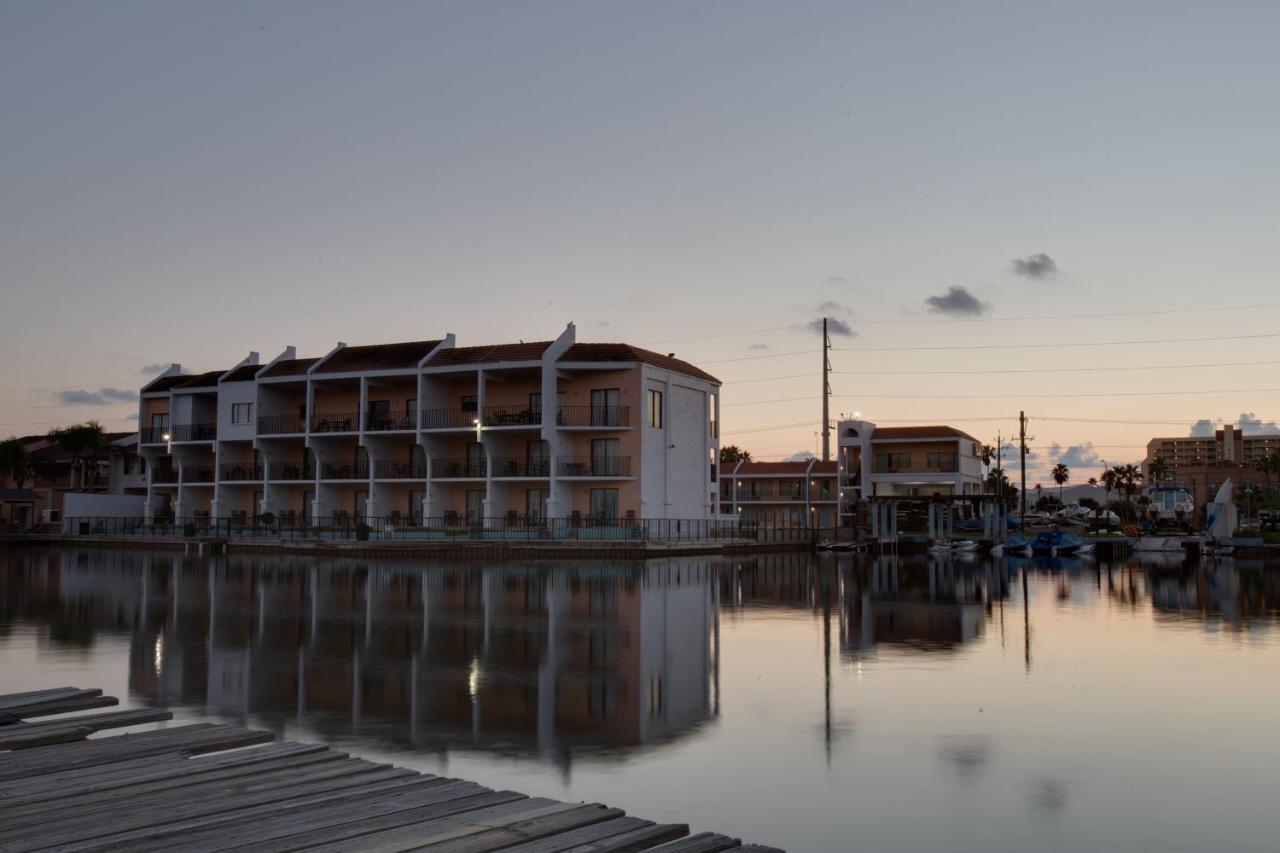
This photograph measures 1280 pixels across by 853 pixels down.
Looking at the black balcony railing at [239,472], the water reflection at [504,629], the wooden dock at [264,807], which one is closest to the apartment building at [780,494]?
the black balcony railing at [239,472]

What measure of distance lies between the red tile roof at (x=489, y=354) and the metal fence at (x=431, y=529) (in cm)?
826

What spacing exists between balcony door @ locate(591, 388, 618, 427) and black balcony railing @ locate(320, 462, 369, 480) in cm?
1423

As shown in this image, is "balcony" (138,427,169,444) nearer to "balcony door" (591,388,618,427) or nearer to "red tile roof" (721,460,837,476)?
"balcony door" (591,388,618,427)

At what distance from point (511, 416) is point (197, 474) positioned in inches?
943

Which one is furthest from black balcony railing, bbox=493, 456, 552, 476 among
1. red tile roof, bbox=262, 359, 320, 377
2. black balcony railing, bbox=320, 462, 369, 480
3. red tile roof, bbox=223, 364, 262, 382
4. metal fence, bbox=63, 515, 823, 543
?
red tile roof, bbox=223, 364, 262, 382

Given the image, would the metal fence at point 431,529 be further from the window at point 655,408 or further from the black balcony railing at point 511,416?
the window at point 655,408

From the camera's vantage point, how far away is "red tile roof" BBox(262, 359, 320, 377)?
A: 63.4 metres

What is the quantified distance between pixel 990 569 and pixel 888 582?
1157 centimetres

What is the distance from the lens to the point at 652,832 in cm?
517

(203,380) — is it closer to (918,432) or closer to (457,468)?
(457,468)

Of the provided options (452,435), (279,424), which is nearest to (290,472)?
(279,424)

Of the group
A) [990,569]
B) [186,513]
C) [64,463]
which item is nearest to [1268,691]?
[990,569]

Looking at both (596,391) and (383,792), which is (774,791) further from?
(596,391)

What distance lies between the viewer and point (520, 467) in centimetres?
5716
